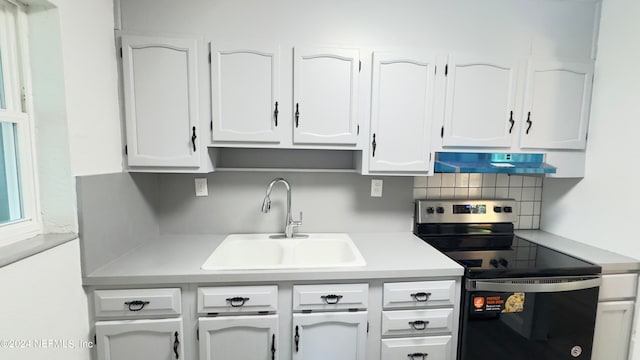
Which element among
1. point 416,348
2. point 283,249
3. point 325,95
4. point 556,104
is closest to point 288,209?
point 283,249

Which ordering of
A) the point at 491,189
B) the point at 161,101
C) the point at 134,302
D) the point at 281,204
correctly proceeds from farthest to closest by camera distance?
the point at 491,189, the point at 281,204, the point at 161,101, the point at 134,302

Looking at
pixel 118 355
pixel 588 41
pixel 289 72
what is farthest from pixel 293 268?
pixel 588 41

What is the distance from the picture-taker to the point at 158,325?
137cm

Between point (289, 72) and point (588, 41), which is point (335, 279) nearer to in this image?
point (289, 72)

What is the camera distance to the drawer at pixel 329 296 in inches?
55.9

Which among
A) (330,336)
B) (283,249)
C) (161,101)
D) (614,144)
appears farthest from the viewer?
(283,249)

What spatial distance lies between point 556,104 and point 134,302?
253 centimetres

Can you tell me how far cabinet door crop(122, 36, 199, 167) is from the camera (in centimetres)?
155

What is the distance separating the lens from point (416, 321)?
1478mm

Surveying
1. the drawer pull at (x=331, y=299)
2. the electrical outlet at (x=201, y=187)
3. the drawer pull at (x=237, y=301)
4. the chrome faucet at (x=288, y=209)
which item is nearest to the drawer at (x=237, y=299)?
the drawer pull at (x=237, y=301)

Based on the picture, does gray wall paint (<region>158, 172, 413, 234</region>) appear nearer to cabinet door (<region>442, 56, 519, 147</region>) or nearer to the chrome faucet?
the chrome faucet

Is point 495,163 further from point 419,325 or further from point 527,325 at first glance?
point 419,325

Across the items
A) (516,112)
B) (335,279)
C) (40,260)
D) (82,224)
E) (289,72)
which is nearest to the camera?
(40,260)

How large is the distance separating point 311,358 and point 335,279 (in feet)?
1.38
